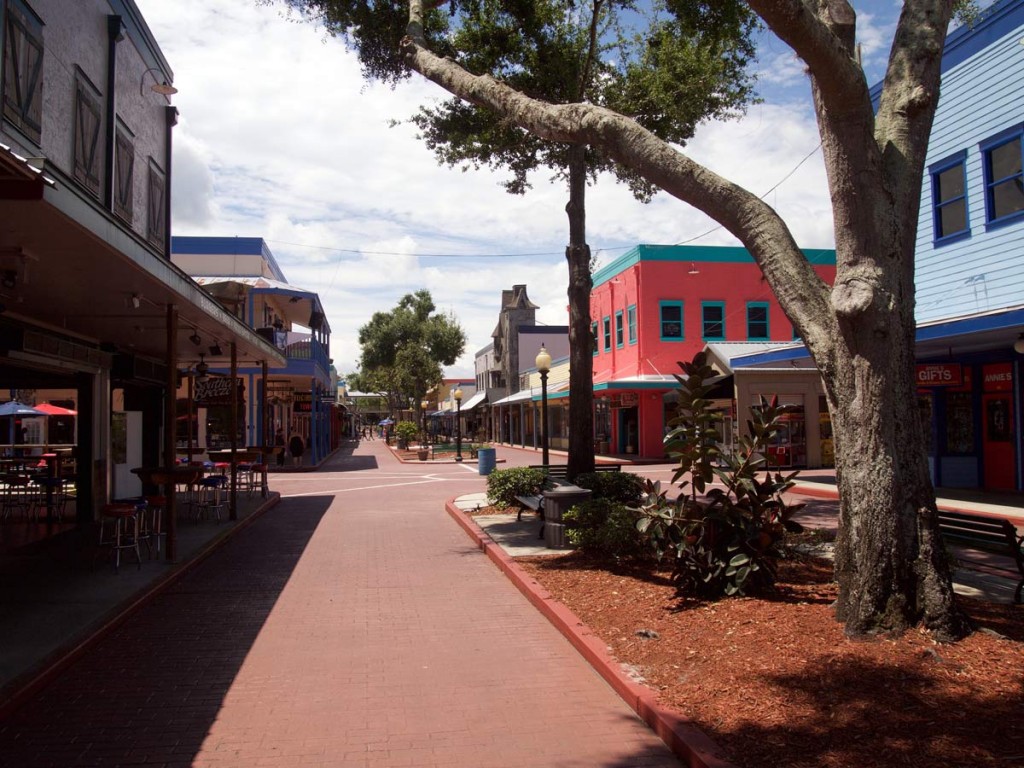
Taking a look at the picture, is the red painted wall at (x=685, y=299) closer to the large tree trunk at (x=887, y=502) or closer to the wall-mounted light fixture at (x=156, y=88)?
the wall-mounted light fixture at (x=156, y=88)

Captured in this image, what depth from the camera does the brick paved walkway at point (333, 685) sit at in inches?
174

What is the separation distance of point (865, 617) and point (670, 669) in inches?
52.0

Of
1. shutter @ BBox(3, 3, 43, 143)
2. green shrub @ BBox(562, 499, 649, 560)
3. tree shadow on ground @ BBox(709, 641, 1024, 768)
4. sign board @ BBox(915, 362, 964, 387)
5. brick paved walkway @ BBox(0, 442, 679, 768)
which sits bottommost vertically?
brick paved walkway @ BBox(0, 442, 679, 768)

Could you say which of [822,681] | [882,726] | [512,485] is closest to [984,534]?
[822,681]

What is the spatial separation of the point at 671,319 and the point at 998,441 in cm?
1672

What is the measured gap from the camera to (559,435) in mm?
43812

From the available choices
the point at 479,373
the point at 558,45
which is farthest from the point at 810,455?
the point at 479,373

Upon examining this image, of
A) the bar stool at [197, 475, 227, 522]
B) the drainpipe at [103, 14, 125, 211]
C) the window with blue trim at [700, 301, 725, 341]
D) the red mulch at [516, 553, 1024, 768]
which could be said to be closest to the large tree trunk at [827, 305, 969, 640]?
the red mulch at [516, 553, 1024, 768]

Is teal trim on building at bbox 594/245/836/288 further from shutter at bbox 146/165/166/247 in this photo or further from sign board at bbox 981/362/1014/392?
shutter at bbox 146/165/166/247

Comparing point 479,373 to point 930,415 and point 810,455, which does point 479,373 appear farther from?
point 930,415

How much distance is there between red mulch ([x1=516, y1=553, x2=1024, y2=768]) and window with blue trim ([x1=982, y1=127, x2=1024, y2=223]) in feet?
35.1

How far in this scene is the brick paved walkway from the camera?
→ 4.43 meters

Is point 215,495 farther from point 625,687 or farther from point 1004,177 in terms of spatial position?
point 1004,177

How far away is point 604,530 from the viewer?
30.4 feet
